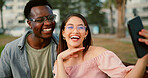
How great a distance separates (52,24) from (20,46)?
25.2 inches

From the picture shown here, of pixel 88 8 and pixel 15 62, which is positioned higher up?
pixel 88 8

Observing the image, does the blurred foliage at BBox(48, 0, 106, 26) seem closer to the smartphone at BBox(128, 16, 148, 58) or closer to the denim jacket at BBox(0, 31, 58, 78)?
the denim jacket at BBox(0, 31, 58, 78)

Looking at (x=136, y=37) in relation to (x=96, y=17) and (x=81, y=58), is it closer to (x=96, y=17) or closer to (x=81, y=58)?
(x=81, y=58)

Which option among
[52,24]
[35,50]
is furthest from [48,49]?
[52,24]

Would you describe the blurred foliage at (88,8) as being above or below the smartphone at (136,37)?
above

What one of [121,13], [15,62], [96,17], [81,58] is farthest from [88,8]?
[81,58]

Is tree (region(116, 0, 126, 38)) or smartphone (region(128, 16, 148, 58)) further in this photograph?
tree (region(116, 0, 126, 38))

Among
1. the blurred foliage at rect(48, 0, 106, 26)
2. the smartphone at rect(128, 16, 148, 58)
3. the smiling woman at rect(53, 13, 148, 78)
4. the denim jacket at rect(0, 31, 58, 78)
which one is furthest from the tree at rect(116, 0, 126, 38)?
the blurred foliage at rect(48, 0, 106, 26)

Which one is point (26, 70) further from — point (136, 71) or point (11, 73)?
point (136, 71)

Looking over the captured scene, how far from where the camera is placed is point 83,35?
2.08 meters

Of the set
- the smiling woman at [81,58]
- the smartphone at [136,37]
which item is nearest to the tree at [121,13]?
the smiling woman at [81,58]

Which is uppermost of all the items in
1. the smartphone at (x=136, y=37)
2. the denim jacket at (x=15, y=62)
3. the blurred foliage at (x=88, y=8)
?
the blurred foliage at (x=88, y=8)

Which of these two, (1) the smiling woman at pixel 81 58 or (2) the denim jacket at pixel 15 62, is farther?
(2) the denim jacket at pixel 15 62

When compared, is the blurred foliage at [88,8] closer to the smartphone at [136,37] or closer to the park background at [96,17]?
the park background at [96,17]
